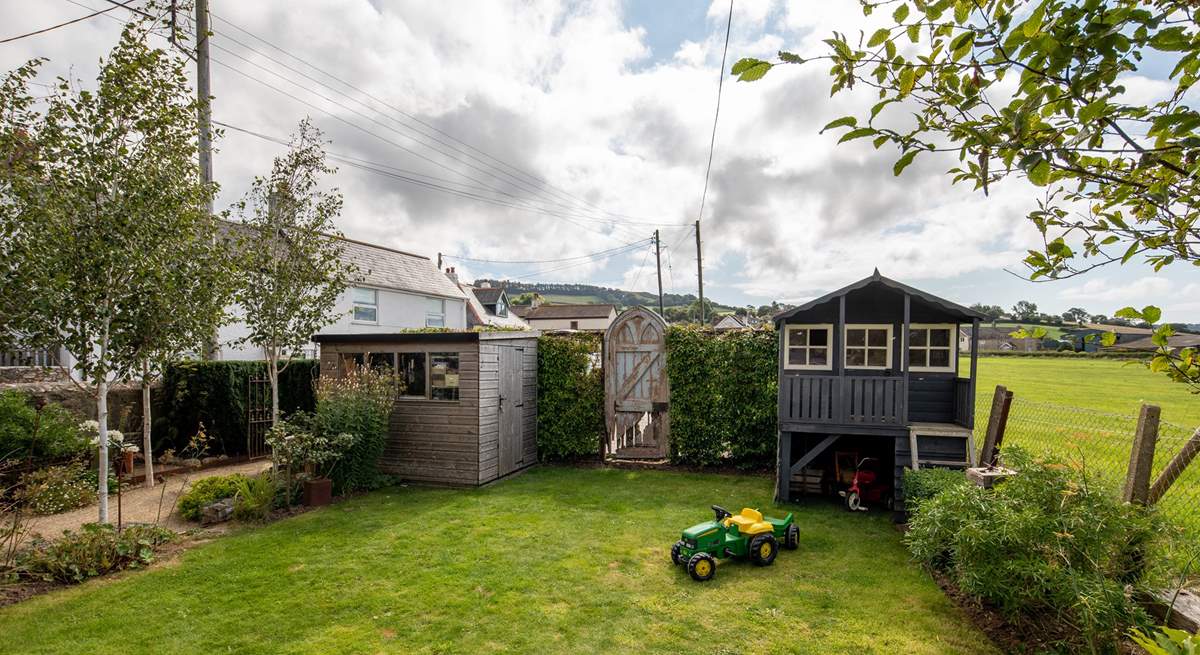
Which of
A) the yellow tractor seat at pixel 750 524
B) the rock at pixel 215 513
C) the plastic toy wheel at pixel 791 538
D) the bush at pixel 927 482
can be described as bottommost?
the rock at pixel 215 513

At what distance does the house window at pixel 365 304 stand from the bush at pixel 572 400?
363 inches

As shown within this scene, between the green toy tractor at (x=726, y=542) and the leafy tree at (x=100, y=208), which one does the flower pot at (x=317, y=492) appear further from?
the green toy tractor at (x=726, y=542)

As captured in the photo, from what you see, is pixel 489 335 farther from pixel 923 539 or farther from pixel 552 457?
pixel 923 539

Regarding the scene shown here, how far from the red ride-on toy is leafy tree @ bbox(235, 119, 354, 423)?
26.1 feet

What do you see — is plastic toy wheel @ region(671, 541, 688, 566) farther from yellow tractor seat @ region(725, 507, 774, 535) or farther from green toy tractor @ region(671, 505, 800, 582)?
yellow tractor seat @ region(725, 507, 774, 535)

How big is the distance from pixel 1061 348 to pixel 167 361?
8.60 meters

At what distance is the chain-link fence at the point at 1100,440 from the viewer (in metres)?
5.28

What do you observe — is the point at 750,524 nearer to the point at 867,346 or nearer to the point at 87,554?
the point at 867,346

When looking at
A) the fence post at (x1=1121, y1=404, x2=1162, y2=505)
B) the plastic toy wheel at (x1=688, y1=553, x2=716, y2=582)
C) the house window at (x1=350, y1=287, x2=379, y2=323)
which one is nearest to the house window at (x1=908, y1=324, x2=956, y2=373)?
the fence post at (x1=1121, y1=404, x2=1162, y2=505)

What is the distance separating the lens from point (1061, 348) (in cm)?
162

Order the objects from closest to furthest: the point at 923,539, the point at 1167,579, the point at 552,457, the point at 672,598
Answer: the point at 1167,579, the point at 923,539, the point at 672,598, the point at 552,457

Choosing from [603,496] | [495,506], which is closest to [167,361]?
[495,506]

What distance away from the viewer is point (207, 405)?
10672 millimetres

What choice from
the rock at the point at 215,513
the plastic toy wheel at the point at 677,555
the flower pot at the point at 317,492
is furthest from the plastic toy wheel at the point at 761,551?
the rock at the point at 215,513
